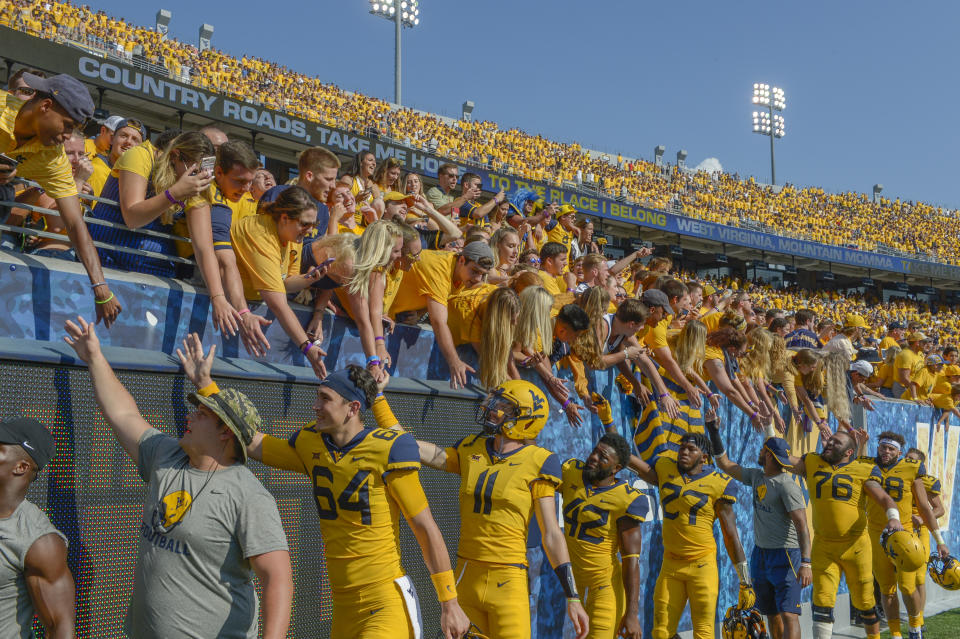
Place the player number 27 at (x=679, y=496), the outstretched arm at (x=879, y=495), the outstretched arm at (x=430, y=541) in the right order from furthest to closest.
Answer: the outstretched arm at (x=879, y=495) < the player number 27 at (x=679, y=496) < the outstretched arm at (x=430, y=541)

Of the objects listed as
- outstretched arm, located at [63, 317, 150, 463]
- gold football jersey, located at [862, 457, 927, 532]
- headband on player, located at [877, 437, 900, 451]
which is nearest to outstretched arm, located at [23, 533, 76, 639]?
outstretched arm, located at [63, 317, 150, 463]

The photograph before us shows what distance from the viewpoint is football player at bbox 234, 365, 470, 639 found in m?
4.09

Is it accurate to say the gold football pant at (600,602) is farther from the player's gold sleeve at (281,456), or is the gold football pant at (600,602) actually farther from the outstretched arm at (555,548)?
the player's gold sleeve at (281,456)

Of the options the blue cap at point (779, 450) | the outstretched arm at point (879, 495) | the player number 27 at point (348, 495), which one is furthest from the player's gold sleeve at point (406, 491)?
the outstretched arm at point (879, 495)

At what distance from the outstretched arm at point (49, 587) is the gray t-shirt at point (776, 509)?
7.44 m

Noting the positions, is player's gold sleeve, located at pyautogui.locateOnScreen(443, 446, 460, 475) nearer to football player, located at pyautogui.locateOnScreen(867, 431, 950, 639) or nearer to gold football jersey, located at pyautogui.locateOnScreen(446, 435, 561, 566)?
gold football jersey, located at pyautogui.locateOnScreen(446, 435, 561, 566)

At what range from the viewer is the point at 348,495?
13.6 ft

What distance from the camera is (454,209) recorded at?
9.72 meters

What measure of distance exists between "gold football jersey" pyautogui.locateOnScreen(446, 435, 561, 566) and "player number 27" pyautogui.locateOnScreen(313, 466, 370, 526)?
1125 millimetres

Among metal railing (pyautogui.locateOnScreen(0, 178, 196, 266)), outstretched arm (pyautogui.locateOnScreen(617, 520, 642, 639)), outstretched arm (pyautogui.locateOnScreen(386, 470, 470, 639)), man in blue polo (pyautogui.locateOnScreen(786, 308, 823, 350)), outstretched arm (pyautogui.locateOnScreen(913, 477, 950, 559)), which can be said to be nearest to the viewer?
outstretched arm (pyautogui.locateOnScreen(386, 470, 470, 639))

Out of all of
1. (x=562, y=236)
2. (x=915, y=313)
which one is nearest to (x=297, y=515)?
(x=562, y=236)

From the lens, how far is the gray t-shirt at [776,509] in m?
8.74

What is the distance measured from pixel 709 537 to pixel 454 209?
4556 millimetres

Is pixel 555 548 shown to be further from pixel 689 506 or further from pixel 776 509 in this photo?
pixel 776 509
